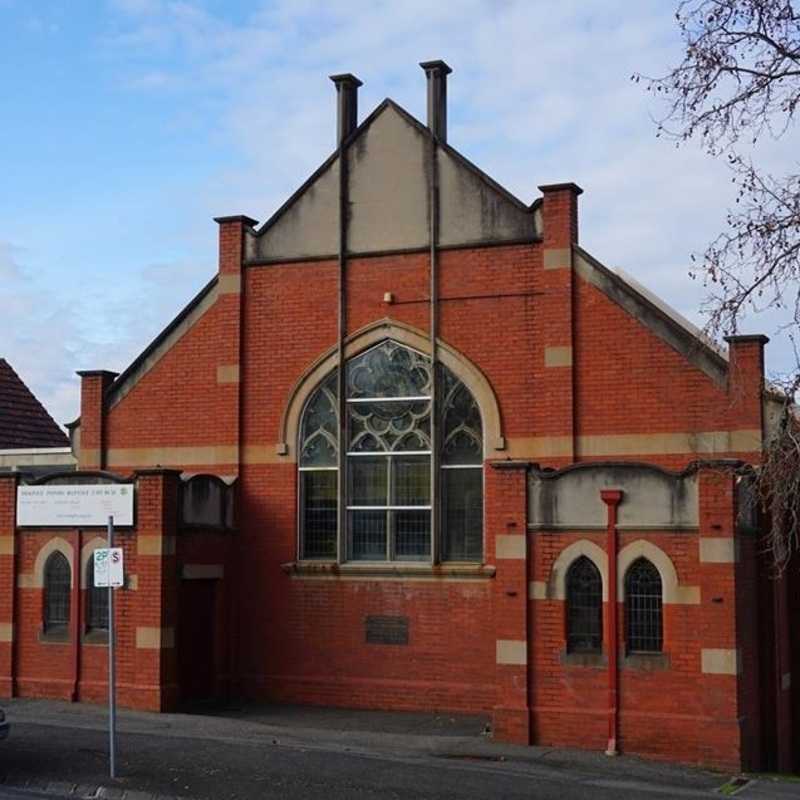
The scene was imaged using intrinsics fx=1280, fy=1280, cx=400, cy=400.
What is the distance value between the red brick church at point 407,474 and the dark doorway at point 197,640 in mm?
36

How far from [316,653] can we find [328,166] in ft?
25.9

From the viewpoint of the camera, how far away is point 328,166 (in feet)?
69.2

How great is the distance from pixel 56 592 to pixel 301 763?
6.75m

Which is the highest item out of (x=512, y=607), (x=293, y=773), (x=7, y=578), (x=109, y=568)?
(x=109, y=568)

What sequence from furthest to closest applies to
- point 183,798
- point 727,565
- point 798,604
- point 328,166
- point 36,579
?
point 328,166, point 36,579, point 798,604, point 727,565, point 183,798

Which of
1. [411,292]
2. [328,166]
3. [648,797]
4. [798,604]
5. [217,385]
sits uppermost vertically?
[328,166]

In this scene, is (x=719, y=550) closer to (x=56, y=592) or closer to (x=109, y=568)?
(x=109, y=568)

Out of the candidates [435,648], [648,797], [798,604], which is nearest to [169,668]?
[435,648]

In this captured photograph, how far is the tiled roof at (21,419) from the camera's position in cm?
2839

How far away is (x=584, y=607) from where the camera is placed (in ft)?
53.9

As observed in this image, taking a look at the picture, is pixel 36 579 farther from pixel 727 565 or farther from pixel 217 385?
pixel 727 565

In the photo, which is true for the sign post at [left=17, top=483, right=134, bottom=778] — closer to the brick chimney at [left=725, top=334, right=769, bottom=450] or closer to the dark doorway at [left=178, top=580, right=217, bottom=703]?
the dark doorway at [left=178, top=580, right=217, bottom=703]

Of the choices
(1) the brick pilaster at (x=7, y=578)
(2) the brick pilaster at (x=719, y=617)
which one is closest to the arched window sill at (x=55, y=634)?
(1) the brick pilaster at (x=7, y=578)

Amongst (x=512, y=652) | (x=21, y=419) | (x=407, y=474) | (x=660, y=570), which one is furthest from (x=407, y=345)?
(x=21, y=419)
